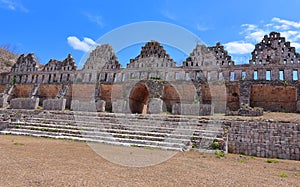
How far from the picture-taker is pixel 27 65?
37.6 m

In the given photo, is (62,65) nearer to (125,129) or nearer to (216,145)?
(125,129)

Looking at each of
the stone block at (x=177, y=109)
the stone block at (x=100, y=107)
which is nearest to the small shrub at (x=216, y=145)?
the stone block at (x=177, y=109)

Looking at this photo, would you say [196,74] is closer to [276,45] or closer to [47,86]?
[276,45]

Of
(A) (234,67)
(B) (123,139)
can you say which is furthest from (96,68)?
(B) (123,139)

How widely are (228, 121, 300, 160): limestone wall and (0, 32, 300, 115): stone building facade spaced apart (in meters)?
6.03

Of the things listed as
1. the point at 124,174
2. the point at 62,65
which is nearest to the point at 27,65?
the point at 62,65

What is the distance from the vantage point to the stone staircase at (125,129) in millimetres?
10695

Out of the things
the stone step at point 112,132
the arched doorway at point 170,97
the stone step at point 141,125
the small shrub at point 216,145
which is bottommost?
the small shrub at point 216,145

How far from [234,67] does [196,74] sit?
4.70 meters

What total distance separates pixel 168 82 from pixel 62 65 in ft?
67.6

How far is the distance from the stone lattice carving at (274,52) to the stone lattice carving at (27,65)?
115 feet

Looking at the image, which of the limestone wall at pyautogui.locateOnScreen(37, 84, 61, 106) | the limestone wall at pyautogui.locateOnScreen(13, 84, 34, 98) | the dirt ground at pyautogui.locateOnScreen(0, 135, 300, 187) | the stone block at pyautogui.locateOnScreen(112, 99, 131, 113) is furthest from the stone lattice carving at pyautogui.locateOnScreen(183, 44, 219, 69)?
the limestone wall at pyautogui.locateOnScreen(13, 84, 34, 98)

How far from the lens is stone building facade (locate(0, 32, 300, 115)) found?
2141 cm

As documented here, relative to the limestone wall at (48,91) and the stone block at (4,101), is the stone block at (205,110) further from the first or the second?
the stone block at (4,101)
